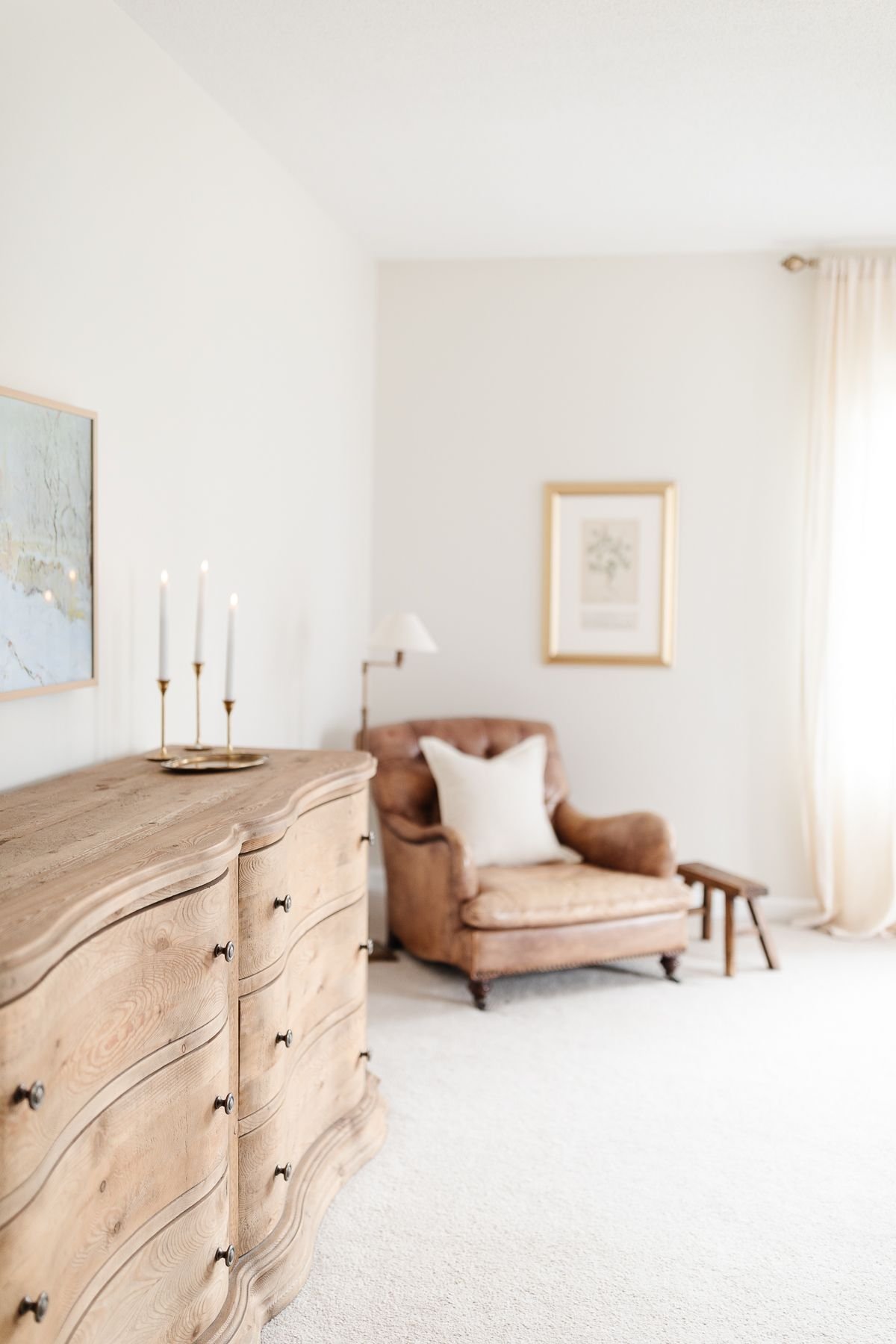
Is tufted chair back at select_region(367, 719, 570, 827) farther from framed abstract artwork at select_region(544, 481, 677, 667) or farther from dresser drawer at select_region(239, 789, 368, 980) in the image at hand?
dresser drawer at select_region(239, 789, 368, 980)

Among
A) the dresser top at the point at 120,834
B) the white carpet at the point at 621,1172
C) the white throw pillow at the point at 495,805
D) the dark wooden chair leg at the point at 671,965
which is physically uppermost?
the dresser top at the point at 120,834

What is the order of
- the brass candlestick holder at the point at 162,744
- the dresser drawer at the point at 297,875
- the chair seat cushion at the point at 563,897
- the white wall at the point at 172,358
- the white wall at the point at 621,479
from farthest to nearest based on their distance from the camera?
the white wall at the point at 621,479, the chair seat cushion at the point at 563,897, the brass candlestick holder at the point at 162,744, the white wall at the point at 172,358, the dresser drawer at the point at 297,875

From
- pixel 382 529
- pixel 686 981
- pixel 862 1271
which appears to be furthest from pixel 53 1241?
pixel 382 529

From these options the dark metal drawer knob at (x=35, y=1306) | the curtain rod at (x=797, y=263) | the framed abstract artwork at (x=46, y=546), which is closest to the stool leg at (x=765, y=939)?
the curtain rod at (x=797, y=263)

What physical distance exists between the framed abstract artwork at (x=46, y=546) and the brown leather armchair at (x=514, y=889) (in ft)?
5.37

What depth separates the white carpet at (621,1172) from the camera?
217 centimetres

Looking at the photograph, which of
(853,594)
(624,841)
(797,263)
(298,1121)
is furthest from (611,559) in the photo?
(298,1121)

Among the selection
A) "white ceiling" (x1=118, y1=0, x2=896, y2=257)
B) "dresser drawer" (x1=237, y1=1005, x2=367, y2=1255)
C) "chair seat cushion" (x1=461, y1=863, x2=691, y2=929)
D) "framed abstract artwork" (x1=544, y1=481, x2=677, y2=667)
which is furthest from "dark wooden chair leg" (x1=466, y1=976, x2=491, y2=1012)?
"white ceiling" (x1=118, y1=0, x2=896, y2=257)

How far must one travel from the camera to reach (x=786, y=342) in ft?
15.6

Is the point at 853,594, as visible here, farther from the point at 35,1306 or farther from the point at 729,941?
the point at 35,1306

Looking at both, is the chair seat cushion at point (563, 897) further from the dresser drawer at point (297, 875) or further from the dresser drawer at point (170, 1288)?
the dresser drawer at point (170, 1288)

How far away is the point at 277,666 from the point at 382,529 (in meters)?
1.28

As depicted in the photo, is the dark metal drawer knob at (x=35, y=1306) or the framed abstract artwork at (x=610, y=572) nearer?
the dark metal drawer knob at (x=35, y=1306)

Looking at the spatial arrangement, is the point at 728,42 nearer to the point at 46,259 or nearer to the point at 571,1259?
the point at 46,259
